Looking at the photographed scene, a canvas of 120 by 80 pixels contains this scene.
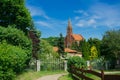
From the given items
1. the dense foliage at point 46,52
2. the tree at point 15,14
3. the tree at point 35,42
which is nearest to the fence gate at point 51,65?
the tree at point 35,42

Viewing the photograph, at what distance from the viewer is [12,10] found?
29.6 m

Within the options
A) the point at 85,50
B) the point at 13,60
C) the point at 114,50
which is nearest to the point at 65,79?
the point at 13,60

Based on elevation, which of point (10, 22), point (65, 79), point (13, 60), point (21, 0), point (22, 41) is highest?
point (21, 0)

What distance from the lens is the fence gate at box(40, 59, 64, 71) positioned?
35.0m

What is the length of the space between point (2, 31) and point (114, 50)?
1073 inches

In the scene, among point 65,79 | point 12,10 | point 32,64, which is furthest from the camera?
point 32,64

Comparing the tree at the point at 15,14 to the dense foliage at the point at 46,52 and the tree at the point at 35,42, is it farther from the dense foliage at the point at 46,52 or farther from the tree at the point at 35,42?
the dense foliage at the point at 46,52

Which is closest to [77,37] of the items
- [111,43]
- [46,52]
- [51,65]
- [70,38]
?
[70,38]

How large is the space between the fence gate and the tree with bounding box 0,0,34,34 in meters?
6.58

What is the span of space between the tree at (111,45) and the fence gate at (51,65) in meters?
14.8

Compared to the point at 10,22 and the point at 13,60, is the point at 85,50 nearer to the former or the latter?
the point at 10,22

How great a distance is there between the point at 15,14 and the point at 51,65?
31.5 feet

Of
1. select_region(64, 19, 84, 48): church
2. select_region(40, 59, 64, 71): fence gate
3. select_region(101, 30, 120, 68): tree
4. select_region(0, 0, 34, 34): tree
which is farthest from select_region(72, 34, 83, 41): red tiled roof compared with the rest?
select_region(0, 0, 34, 34): tree

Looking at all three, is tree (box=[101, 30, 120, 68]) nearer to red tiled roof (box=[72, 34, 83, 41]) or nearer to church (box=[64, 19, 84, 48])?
church (box=[64, 19, 84, 48])
